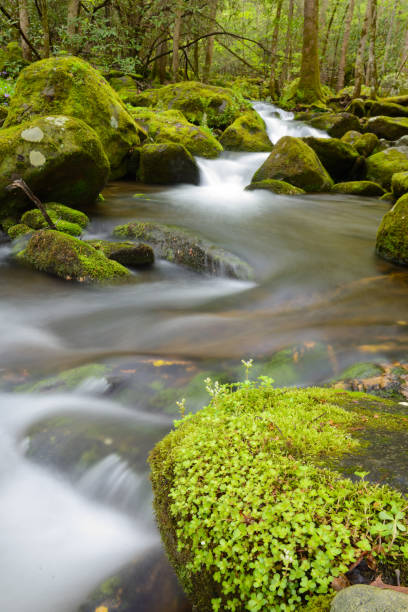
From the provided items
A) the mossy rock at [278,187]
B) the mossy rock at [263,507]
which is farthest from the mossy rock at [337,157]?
the mossy rock at [263,507]

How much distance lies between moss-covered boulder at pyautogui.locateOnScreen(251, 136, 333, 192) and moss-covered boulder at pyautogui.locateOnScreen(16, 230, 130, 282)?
24.4ft

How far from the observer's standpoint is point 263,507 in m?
1.55

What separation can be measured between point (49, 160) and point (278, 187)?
21.7 feet

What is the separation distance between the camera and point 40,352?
4441mm

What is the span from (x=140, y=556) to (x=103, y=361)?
210cm

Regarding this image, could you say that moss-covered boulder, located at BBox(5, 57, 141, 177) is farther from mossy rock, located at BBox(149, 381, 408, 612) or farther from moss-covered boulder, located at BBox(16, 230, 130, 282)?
mossy rock, located at BBox(149, 381, 408, 612)

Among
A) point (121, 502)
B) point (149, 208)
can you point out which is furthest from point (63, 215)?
point (121, 502)

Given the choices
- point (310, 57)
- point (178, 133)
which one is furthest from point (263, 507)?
point (310, 57)

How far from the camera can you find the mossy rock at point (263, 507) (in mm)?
1377

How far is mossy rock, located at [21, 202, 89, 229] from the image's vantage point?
23.5 ft

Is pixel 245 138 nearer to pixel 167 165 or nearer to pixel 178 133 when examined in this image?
pixel 178 133

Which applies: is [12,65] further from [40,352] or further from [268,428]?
[268,428]

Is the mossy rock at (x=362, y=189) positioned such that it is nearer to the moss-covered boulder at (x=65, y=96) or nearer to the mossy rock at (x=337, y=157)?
the mossy rock at (x=337, y=157)

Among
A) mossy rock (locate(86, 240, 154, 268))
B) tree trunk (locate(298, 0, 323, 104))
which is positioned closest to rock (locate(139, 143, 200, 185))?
mossy rock (locate(86, 240, 154, 268))
